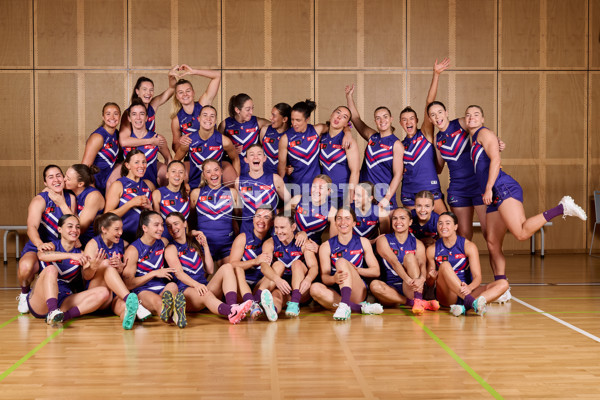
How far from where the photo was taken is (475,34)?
9016mm

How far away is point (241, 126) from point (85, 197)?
1.73 meters

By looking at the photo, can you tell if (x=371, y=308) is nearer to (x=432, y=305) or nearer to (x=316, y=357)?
(x=432, y=305)

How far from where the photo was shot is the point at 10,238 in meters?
8.88

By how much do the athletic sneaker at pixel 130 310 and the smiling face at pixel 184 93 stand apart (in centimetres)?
235

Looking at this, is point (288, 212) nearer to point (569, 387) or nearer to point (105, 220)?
point (105, 220)

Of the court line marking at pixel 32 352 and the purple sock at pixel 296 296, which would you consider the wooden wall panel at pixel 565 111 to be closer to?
the purple sock at pixel 296 296

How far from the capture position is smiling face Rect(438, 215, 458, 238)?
5.00 meters

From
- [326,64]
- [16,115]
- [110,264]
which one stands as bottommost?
[110,264]

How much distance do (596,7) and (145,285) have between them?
314 inches

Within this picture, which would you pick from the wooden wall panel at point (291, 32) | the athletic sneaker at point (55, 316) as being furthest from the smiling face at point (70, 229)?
the wooden wall panel at point (291, 32)

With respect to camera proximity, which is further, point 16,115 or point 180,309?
point 16,115

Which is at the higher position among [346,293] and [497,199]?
[497,199]

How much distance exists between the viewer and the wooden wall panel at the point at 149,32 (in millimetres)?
8828

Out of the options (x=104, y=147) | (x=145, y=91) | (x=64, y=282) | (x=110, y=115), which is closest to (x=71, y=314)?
(x=64, y=282)
